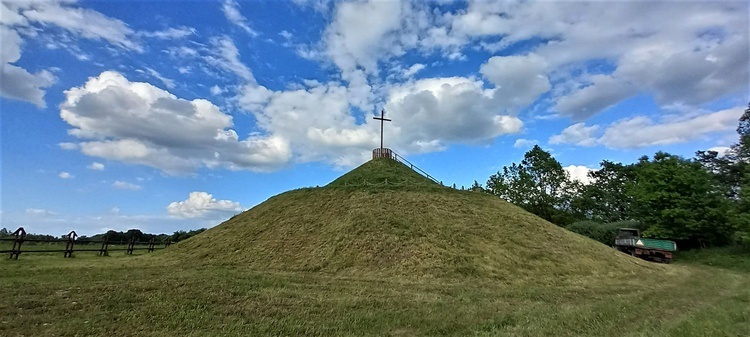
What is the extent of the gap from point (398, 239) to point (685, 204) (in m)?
31.6

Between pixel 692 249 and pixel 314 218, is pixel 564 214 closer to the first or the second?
pixel 692 249

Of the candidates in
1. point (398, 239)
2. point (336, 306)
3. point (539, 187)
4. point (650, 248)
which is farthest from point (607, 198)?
point (336, 306)

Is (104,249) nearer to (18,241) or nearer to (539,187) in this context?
(18,241)

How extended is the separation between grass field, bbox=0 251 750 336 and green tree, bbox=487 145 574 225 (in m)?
38.8

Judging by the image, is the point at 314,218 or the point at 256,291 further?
the point at 314,218

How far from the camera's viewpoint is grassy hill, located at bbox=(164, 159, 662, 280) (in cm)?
2059

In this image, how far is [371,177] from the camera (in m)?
34.6

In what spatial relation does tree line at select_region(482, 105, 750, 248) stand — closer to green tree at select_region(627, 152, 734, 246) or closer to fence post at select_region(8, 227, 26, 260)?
green tree at select_region(627, 152, 734, 246)

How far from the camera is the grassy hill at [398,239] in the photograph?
20.6 m

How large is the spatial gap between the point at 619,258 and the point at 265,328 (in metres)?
25.1

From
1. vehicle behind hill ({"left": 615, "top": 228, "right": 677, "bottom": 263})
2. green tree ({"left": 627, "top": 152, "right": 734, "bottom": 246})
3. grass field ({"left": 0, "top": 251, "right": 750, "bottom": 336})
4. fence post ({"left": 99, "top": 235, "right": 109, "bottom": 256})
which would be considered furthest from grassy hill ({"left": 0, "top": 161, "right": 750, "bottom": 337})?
vehicle behind hill ({"left": 615, "top": 228, "right": 677, "bottom": 263})

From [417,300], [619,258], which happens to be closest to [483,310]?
[417,300]

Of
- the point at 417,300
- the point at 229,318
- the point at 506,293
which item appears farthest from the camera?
the point at 506,293

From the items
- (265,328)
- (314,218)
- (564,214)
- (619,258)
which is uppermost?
(564,214)
